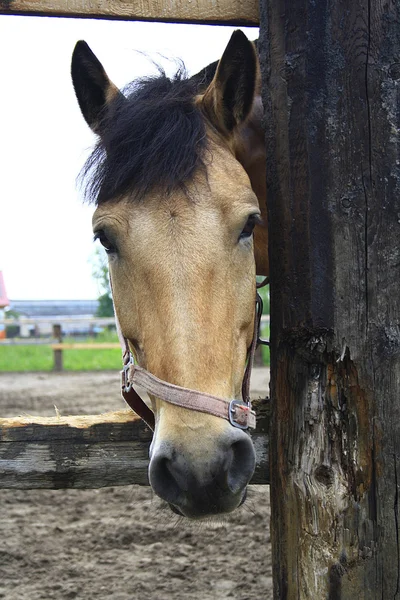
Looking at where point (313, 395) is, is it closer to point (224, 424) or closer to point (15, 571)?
point (224, 424)

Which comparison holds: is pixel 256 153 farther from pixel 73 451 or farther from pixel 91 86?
pixel 73 451

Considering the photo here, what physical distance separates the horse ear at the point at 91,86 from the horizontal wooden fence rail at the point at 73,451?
1147mm

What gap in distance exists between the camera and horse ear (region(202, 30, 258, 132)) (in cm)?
235

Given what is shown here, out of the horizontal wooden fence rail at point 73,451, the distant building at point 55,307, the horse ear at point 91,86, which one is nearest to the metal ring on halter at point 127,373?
the horizontal wooden fence rail at point 73,451

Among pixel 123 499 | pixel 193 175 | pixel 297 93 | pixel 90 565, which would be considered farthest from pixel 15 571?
pixel 297 93

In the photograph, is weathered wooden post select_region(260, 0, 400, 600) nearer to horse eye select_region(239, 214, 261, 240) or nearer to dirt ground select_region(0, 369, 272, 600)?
horse eye select_region(239, 214, 261, 240)

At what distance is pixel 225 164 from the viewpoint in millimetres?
2289

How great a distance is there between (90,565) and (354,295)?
10.2ft

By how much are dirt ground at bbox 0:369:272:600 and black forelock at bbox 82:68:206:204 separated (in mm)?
1648

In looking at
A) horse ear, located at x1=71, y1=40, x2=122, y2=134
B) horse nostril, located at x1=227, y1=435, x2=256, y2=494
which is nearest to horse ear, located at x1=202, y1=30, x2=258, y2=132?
horse ear, located at x1=71, y1=40, x2=122, y2=134

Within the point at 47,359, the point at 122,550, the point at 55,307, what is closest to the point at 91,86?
the point at 122,550

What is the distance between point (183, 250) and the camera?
6.56 ft

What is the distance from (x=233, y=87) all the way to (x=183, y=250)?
81 centimetres

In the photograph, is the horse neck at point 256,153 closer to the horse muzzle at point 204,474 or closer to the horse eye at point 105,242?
the horse eye at point 105,242
